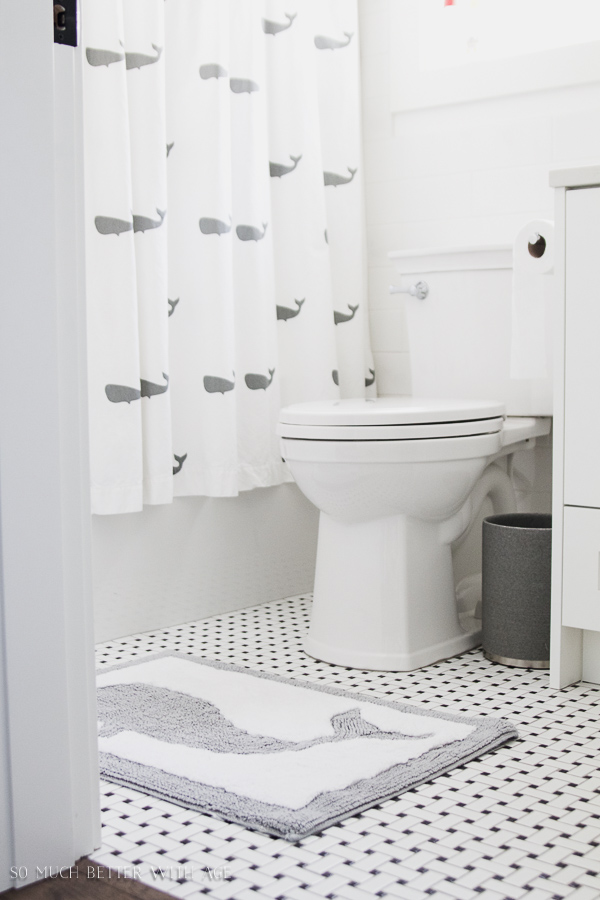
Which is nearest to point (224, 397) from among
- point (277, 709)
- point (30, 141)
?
point (277, 709)

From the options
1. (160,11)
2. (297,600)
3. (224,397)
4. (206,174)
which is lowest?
(297,600)

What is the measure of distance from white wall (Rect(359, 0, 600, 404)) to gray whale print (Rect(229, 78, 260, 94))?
1.47ft

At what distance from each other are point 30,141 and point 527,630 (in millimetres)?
1220

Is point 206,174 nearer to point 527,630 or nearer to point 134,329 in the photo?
point 134,329

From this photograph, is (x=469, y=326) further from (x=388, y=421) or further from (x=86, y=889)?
(x=86, y=889)

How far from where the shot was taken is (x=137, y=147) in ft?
6.49

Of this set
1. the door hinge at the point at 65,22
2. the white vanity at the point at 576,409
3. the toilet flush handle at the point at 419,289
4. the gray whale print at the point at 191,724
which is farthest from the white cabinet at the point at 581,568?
the door hinge at the point at 65,22

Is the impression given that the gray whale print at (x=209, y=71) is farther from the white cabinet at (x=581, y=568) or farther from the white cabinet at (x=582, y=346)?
the white cabinet at (x=581, y=568)

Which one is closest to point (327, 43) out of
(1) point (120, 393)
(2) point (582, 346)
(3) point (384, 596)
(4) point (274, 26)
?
(4) point (274, 26)

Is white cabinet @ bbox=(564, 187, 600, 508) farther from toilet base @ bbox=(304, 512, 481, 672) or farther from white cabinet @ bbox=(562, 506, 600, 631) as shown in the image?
toilet base @ bbox=(304, 512, 481, 672)

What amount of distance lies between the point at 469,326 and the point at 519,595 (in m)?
0.62

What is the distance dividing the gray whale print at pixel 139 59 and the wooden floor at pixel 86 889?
146 cm

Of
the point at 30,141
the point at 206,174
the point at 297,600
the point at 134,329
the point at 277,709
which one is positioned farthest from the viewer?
the point at 297,600

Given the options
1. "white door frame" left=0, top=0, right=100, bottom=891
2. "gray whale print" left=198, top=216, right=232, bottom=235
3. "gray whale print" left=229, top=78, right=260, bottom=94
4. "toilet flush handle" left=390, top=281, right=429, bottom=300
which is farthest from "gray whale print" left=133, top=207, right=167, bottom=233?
"white door frame" left=0, top=0, right=100, bottom=891
